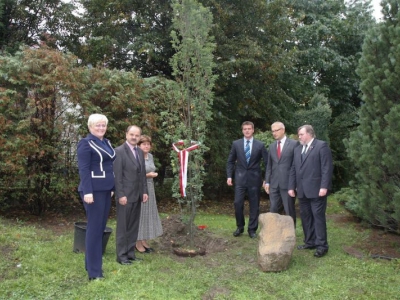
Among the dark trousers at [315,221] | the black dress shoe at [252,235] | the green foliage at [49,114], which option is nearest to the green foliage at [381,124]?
the dark trousers at [315,221]

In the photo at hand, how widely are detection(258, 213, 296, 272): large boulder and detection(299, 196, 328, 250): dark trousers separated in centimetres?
63

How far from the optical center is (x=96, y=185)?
15.8ft

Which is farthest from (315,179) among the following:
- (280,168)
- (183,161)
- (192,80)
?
(192,80)

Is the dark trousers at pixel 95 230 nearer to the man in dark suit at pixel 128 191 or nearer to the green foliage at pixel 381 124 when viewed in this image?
the man in dark suit at pixel 128 191

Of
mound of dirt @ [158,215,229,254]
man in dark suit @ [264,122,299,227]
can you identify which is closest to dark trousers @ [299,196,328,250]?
man in dark suit @ [264,122,299,227]

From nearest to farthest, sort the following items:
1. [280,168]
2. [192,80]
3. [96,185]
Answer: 1. [96,185]
2. [192,80]
3. [280,168]

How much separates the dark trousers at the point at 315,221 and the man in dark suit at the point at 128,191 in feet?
8.87

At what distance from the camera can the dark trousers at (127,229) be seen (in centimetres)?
559

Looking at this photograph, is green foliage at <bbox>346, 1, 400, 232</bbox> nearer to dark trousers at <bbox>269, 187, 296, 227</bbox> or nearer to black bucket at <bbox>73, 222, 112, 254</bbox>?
dark trousers at <bbox>269, 187, 296, 227</bbox>

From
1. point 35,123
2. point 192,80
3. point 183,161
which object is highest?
point 192,80

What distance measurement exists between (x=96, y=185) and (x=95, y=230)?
0.56 m

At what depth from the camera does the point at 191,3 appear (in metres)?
6.26

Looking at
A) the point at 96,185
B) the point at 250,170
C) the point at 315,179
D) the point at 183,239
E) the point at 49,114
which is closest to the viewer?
the point at 96,185

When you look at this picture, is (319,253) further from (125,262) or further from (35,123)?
(35,123)
